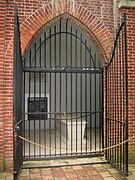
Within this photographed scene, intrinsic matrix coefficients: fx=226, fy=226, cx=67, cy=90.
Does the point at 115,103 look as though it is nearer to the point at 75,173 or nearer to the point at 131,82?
the point at 131,82

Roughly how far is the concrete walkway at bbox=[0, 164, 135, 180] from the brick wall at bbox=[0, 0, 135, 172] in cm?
49

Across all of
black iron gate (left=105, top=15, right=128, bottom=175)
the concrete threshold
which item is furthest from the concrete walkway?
black iron gate (left=105, top=15, right=128, bottom=175)

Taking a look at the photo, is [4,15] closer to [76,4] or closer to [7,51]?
[7,51]

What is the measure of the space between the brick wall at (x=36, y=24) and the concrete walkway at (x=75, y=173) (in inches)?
19.3

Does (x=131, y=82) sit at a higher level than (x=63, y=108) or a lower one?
higher

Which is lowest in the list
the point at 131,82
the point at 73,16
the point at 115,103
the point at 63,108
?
the point at 63,108

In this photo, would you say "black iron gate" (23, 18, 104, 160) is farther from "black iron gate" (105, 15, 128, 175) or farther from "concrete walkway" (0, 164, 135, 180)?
"concrete walkway" (0, 164, 135, 180)

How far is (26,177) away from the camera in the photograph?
4258 mm

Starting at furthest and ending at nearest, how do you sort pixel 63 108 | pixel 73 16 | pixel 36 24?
pixel 63 108, pixel 73 16, pixel 36 24

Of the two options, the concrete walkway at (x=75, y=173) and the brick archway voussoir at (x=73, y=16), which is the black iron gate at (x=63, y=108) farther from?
the concrete walkway at (x=75, y=173)

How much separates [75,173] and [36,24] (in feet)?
10.4

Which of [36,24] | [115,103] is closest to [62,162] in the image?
[115,103]

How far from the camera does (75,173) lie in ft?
14.6

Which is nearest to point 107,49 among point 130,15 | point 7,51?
point 130,15
